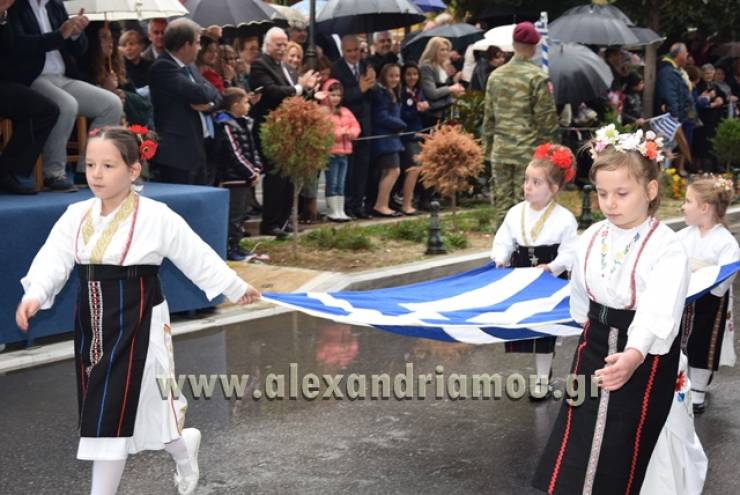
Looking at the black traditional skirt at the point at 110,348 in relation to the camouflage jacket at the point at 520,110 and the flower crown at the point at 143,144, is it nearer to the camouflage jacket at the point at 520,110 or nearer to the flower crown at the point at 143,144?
the flower crown at the point at 143,144

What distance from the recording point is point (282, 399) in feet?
24.1

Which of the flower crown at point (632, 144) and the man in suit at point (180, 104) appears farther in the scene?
the man in suit at point (180, 104)

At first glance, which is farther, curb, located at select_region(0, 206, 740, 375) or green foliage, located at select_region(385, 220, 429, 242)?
green foliage, located at select_region(385, 220, 429, 242)

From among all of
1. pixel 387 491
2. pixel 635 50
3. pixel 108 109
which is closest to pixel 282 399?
pixel 387 491

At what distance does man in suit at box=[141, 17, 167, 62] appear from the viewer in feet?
39.4

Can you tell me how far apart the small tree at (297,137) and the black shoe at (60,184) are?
276 cm

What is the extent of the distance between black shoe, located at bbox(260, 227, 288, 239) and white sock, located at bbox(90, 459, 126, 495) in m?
7.84

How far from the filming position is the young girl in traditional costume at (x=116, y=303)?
5.18 meters

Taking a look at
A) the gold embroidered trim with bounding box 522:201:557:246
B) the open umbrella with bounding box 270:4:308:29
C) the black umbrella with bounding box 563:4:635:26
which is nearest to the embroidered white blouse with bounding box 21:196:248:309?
the gold embroidered trim with bounding box 522:201:557:246

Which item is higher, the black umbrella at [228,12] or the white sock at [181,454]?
the black umbrella at [228,12]

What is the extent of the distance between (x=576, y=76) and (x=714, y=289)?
380 inches

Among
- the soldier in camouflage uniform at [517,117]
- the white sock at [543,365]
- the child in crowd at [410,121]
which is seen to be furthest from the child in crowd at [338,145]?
the white sock at [543,365]

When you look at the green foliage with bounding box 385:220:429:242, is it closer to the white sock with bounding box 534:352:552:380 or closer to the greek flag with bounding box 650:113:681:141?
the white sock with bounding box 534:352:552:380

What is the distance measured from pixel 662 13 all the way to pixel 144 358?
1804 cm
